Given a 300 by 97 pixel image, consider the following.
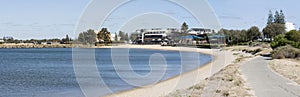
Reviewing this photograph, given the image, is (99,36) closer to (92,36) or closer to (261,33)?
(92,36)

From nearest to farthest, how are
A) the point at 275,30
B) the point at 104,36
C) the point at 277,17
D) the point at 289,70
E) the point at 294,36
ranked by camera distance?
the point at 289,70
the point at 294,36
the point at 275,30
the point at 277,17
the point at 104,36

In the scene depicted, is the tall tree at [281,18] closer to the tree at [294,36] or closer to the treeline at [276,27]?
the treeline at [276,27]

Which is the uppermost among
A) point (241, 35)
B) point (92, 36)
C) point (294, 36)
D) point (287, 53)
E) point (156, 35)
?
point (156, 35)

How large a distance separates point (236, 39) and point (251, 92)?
12629cm

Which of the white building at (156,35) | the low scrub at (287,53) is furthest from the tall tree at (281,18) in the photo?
the low scrub at (287,53)

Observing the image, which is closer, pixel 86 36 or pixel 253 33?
pixel 86 36

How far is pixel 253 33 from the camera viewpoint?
126 metres

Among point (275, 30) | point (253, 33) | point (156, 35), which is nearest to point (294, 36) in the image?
point (275, 30)

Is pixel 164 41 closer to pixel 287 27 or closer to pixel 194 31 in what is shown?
pixel 194 31

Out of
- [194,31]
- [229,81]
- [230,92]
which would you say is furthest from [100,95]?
[194,31]

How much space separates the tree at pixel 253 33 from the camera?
125106 millimetres

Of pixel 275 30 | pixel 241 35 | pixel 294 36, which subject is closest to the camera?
pixel 294 36

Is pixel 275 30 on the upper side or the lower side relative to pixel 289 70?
upper

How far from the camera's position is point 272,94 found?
15.4 meters
